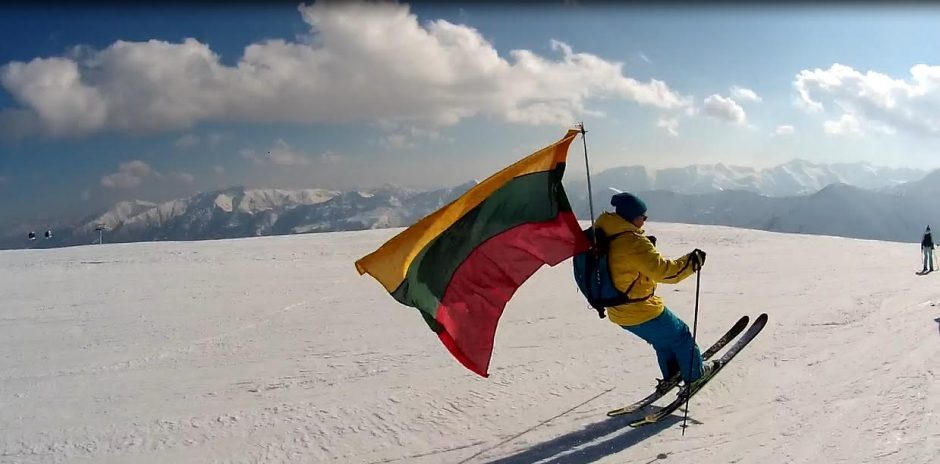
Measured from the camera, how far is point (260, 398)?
641 cm

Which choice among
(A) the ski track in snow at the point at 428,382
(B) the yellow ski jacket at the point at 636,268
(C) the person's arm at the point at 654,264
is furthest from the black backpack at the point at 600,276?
(A) the ski track in snow at the point at 428,382

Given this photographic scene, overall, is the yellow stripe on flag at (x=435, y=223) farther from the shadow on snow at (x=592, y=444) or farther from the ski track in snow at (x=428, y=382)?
the shadow on snow at (x=592, y=444)

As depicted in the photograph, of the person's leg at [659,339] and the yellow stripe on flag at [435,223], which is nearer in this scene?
the yellow stripe on flag at [435,223]

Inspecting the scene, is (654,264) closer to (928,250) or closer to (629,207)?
(629,207)

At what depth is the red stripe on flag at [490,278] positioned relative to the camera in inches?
200

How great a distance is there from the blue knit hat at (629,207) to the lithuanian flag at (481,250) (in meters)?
0.44

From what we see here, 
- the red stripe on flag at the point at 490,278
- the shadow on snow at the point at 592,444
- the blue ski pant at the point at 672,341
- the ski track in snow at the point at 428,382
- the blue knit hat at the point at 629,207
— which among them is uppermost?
the blue knit hat at the point at 629,207

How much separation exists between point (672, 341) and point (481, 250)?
2.14 metres

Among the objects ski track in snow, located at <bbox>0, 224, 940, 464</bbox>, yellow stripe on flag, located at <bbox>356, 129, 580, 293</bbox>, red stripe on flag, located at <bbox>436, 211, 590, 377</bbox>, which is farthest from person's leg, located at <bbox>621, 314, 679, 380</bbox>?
yellow stripe on flag, located at <bbox>356, 129, 580, 293</bbox>

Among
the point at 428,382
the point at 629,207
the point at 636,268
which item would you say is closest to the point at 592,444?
the point at 636,268

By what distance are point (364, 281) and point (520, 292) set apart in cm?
457

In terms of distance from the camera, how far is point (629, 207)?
5.24 meters

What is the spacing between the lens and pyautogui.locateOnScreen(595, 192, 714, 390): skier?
5.04m

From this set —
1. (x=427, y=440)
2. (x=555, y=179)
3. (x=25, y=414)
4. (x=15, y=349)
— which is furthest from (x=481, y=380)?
(x=15, y=349)
